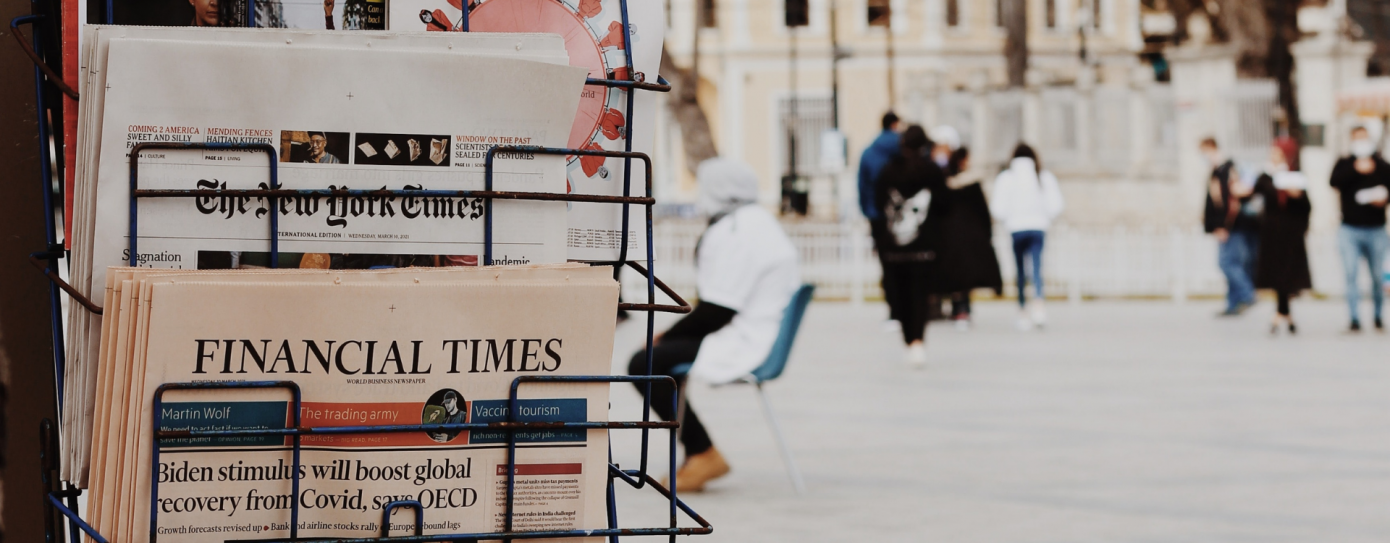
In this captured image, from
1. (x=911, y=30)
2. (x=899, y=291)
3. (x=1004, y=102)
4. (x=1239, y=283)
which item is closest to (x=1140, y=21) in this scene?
(x=911, y=30)

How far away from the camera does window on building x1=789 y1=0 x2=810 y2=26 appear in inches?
1785

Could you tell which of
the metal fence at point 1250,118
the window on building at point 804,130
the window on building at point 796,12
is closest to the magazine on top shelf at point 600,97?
Result: the metal fence at point 1250,118

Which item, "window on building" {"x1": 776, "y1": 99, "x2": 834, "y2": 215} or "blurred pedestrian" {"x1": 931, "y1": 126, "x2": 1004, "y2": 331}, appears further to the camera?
"window on building" {"x1": 776, "y1": 99, "x2": 834, "y2": 215}

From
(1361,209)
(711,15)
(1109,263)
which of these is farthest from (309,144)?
(711,15)

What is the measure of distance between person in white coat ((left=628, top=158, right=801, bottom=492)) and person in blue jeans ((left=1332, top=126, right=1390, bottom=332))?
8367 mm

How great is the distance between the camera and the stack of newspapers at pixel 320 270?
59.6 inches

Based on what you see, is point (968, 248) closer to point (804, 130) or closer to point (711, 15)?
point (804, 130)

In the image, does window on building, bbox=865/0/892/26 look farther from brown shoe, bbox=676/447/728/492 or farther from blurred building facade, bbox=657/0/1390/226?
brown shoe, bbox=676/447/728/492

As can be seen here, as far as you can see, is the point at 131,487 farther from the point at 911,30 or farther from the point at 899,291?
the point at 911,30

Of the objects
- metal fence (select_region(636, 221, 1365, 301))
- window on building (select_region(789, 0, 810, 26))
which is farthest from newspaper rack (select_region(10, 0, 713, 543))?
window on building (select_region(789, 0, 810, 26))

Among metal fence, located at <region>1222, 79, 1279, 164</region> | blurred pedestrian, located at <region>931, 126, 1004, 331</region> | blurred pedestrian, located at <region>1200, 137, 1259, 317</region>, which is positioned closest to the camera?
blurred pedestrian, located at <region>931, 126, 1004, 331</region>

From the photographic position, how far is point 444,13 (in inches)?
65.1

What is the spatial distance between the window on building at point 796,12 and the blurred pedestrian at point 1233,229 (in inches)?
1181

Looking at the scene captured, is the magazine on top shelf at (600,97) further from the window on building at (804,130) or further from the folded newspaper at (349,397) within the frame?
the window on building at (804,130)
